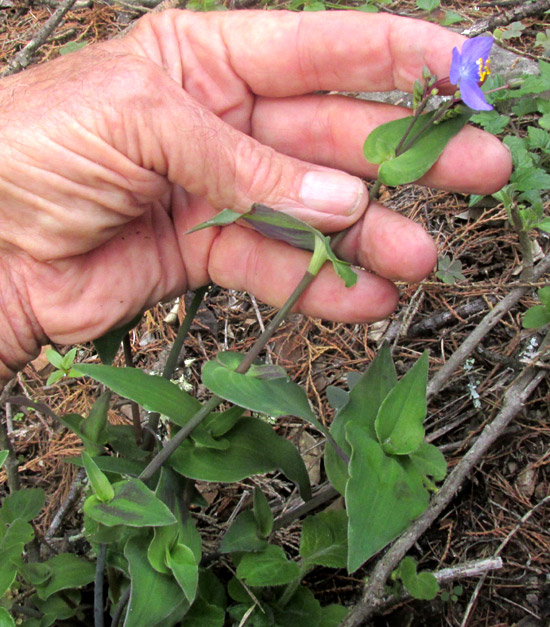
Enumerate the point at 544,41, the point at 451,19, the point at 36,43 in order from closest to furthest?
the point at 544,41, the point at 451,19, the point at 36,43

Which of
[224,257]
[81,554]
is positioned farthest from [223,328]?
[81,554]

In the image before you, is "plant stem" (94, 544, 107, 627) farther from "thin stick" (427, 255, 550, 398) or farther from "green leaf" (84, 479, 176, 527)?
"thin stick" (427, 255, 550, 398)

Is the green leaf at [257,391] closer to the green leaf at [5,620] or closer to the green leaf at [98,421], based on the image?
the green leaf at [98,421]

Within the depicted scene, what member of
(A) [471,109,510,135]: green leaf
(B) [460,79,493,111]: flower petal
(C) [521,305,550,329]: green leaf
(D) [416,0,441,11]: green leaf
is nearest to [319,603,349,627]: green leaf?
(C) [521,305,550,329]: green leaf

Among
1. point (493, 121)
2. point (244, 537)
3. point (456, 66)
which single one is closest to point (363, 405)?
point (244, 537)

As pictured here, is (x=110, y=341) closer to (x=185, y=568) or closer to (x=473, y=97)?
(x=185, y=568)

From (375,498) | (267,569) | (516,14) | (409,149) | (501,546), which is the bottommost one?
(501,546)
